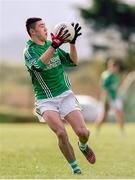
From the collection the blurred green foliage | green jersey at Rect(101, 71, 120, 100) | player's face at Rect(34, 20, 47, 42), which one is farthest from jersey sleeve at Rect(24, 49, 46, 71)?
the blurred green foliage

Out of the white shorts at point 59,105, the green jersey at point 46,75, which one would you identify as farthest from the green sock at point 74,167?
the green jersey at point 46,75

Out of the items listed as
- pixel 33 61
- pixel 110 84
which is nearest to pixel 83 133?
pixel 33 61

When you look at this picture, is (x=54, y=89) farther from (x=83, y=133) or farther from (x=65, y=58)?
(x=83, y=133)

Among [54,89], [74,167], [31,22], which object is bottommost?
[74,167]

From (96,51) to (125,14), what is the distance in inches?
154

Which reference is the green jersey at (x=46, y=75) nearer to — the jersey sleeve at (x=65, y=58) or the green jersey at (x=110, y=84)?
the jersey sleeve at (x=65, y=58)

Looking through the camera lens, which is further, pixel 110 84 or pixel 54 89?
pixel 110 84

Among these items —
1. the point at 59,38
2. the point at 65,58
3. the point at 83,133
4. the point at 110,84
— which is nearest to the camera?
the point at 59,38

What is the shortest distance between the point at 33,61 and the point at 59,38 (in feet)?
1.55

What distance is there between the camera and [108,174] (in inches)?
436

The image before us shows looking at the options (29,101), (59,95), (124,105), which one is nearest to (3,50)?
(29,101)

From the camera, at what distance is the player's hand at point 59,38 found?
34.9ft

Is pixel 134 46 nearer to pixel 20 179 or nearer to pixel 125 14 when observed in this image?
pixel 125 14

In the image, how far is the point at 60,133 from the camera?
10828mm
